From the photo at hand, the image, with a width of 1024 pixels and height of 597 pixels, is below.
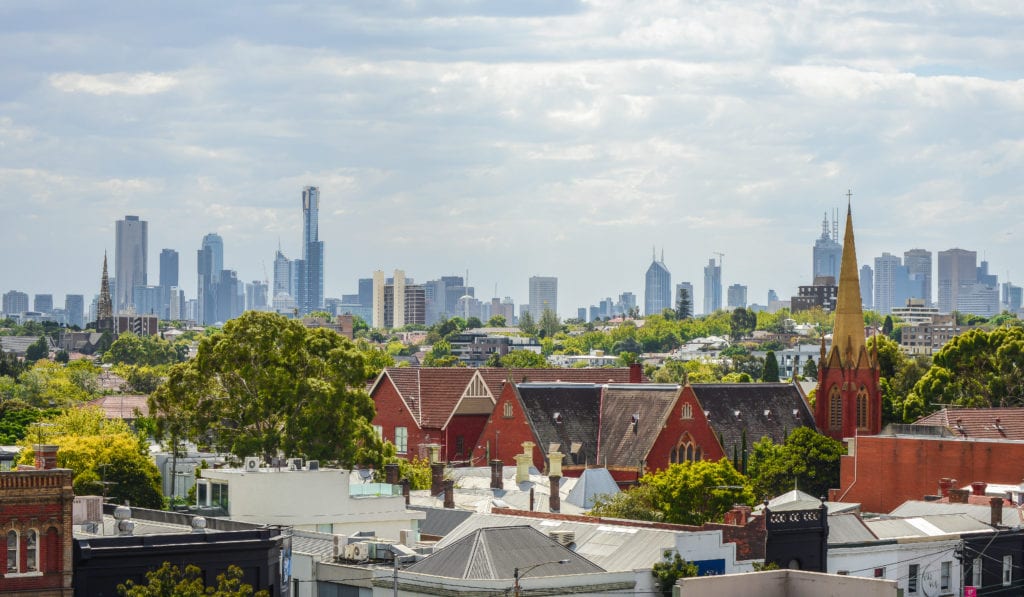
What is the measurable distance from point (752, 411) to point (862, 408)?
9.23 meters

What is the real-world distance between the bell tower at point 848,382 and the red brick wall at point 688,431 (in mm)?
16878

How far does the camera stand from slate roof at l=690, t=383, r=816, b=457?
11525 cm

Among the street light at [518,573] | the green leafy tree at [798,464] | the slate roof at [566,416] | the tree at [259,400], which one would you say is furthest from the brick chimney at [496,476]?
the street light at [518,573]

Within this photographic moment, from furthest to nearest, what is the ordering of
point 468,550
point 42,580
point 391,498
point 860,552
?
point 391,498
point 860,552
point 468,550
point 42,580

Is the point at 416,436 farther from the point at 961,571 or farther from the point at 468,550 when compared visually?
the point at 468,550

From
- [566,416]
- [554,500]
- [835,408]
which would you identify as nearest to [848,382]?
[835,408]

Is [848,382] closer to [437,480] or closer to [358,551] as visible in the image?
[437,480]

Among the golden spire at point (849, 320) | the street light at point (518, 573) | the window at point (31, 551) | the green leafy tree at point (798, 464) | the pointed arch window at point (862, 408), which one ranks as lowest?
the green leafy tree at point (798, 464)

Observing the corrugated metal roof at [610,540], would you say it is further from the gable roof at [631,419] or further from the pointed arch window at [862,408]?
the pointed arch window at [862,408]

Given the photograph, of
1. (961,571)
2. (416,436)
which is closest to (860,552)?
(961,571)

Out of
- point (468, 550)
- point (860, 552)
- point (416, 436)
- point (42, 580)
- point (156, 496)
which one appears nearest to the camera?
point (42, 580)

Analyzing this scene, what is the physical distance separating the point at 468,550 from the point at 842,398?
76194mm

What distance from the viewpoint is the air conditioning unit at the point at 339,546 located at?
5475cm

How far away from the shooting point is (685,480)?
251 ft
